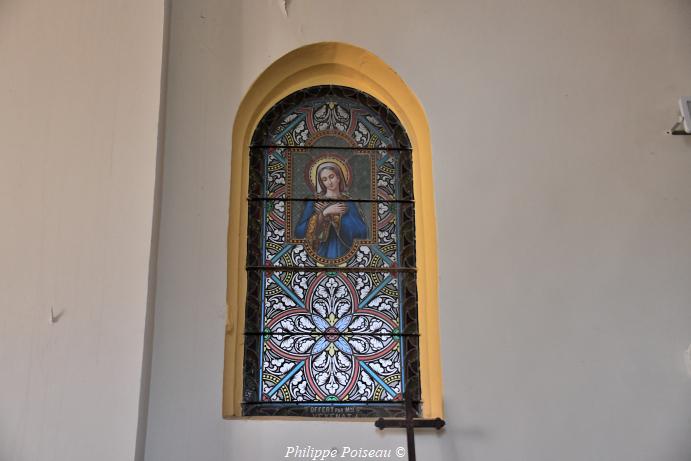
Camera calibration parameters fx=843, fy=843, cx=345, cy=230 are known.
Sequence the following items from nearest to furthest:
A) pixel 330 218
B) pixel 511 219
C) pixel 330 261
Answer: pixel 511 219 < pixel 330 261 < pixel 330 218

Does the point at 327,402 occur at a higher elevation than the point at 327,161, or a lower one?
lower

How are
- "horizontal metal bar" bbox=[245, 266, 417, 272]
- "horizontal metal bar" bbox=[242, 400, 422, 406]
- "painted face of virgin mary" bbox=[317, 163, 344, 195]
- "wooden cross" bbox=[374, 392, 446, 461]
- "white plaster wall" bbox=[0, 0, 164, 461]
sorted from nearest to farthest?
"white plaster wall" bbox=[0, 0, 164, 461] → "wooden cross" bbox=[374, 392, 446, 461] → "horizontal metal bar" bbox=[242, 400, 422, 406] → "horizontal metal bar" bbox=[245, 266, 417, 272] → "painted face of virgin mary" bbox=[317, 163, 344, 195]

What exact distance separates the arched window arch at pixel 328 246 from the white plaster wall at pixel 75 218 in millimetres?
502

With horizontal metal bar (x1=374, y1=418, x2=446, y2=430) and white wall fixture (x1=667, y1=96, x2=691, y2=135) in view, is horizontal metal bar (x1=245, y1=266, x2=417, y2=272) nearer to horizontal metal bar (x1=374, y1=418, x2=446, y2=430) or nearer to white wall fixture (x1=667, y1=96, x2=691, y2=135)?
horizontal metal bar (x1=374, y1=418, x2=446, y2=430)

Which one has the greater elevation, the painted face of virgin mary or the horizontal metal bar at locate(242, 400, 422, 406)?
the painted face of virgin mary

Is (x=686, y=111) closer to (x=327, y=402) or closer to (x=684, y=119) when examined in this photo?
(x=684, y=119)

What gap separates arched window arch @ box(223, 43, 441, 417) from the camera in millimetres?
3943

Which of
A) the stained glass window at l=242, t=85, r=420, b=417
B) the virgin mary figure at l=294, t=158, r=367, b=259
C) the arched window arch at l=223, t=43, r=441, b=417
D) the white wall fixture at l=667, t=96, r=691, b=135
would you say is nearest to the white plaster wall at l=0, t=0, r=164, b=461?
the arched window arch at l=223, t=43, r=441, b=417

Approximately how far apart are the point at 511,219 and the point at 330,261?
0.90 meters

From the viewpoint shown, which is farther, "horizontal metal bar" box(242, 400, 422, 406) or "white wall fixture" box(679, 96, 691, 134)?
"white wall fixture" box(679, 96, 691, 134)

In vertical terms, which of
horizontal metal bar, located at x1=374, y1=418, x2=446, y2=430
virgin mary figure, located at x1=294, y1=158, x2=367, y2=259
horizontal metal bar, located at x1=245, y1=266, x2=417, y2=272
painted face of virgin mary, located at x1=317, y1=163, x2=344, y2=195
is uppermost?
painted face of virgin mary, located at x1=317, y1=163, x2=344, y2=195

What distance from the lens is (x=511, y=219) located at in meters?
4.05

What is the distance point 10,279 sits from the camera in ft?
12.0

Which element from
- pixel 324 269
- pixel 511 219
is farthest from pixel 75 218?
pixel 511 219
